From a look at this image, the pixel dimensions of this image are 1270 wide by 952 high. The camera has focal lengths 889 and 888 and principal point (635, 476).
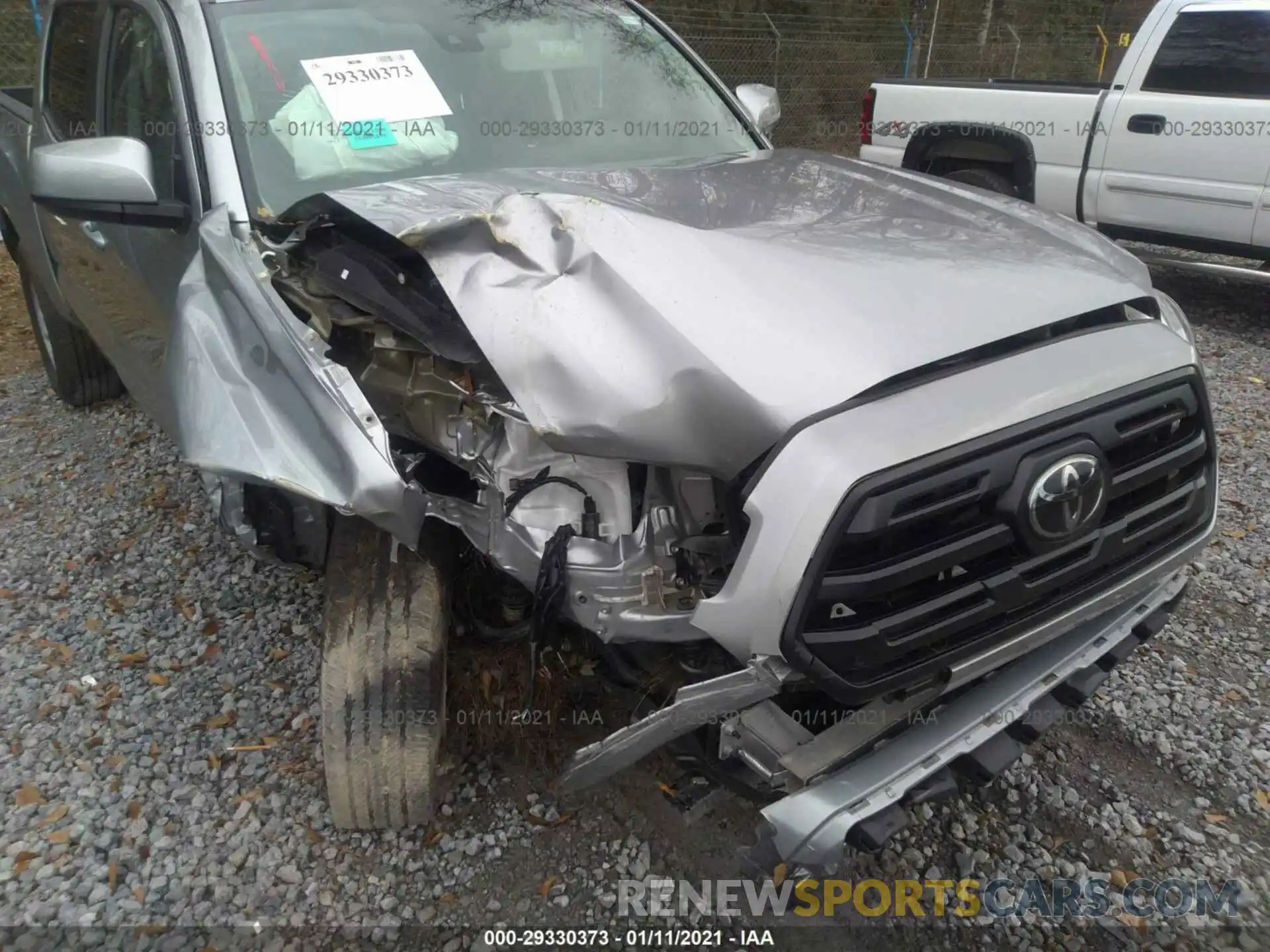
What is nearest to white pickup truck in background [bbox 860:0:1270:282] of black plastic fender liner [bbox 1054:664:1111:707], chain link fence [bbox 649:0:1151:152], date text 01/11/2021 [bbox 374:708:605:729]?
chain link fence [bbox 649:0:1151:152]

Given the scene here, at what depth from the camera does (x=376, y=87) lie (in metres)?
2.55

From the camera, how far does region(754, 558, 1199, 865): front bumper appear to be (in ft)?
5.03

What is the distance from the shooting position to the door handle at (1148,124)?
17.9 ft

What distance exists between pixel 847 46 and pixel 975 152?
18.7ft

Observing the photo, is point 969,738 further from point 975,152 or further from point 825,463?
point 975,152

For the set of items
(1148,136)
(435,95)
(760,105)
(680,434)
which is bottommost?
(1148,136)

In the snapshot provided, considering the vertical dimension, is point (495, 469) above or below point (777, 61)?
above

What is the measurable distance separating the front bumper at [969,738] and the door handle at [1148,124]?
4.56 metres

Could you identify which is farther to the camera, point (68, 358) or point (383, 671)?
point (68, 358)

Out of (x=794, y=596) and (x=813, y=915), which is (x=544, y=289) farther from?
(x=813, y=915)

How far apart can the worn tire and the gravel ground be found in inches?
9.1

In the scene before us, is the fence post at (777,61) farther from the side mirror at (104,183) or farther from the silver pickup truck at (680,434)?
the side mirror at (104,183)

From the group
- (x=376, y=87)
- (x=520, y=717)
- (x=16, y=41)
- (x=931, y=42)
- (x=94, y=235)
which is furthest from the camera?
(x=931, y=42)

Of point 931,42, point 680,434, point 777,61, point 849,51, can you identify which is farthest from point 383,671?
point 931,42
